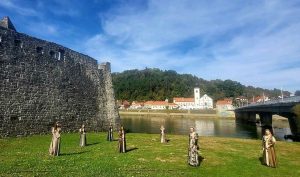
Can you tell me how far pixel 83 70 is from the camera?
121ft

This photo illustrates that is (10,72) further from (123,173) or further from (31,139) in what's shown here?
(123,173)

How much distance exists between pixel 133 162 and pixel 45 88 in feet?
54.0

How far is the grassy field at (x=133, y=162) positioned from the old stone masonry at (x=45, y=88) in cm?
462

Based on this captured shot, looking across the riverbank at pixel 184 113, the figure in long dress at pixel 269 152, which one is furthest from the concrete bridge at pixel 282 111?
the riverbank at pixel 184 113

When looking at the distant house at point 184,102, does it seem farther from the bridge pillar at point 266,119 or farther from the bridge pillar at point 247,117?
the bridge pillar at point 266,119

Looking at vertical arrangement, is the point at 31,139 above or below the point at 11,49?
below

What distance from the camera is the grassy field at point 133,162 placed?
48.1ft

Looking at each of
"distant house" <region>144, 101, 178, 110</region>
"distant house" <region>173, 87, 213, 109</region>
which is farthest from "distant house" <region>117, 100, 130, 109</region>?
"distant house" <region>173, 87, 213, 109</region>

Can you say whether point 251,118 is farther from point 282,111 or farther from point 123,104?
point 123,104

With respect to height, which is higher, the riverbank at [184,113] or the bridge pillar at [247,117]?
the riverbank at [184,113]

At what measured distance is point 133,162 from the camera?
56.0 feet

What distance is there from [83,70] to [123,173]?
946 inches

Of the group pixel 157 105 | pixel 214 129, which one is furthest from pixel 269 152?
pixel 157 105

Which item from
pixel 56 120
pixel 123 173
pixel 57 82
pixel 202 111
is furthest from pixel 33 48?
pixel 202 111
